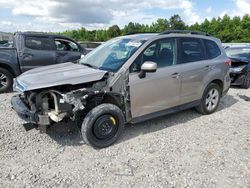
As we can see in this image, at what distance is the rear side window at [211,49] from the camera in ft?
17.4

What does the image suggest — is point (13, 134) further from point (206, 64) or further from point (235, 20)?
point (235, 20)

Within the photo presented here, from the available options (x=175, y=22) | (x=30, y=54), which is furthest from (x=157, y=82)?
(x=175, y=22)

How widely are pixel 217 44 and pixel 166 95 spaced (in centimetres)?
209

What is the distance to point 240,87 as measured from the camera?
866 centimetres

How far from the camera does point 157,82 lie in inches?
167

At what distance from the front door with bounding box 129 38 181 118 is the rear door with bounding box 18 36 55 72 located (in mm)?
4439

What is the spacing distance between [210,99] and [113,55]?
2.62 metres

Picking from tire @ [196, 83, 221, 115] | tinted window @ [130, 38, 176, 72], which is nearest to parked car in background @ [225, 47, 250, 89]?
tire @ [196, 83, 221, 115]

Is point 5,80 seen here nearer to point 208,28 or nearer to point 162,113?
point 162,113

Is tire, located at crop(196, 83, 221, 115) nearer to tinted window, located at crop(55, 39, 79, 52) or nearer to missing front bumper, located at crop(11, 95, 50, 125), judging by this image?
missing front bumper, located at crop(11, 95, 50, 125)

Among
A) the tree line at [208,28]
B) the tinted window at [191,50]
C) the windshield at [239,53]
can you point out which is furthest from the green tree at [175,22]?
the tinted window at [191,50]

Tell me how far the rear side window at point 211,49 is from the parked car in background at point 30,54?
3886 mm

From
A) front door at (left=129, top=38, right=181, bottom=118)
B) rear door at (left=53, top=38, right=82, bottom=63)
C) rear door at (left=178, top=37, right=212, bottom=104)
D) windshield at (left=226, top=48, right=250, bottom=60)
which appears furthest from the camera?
windshield at (left=226, top=48, right=250, bottom=60)

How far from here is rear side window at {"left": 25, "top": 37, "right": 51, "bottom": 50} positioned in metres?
7.45
